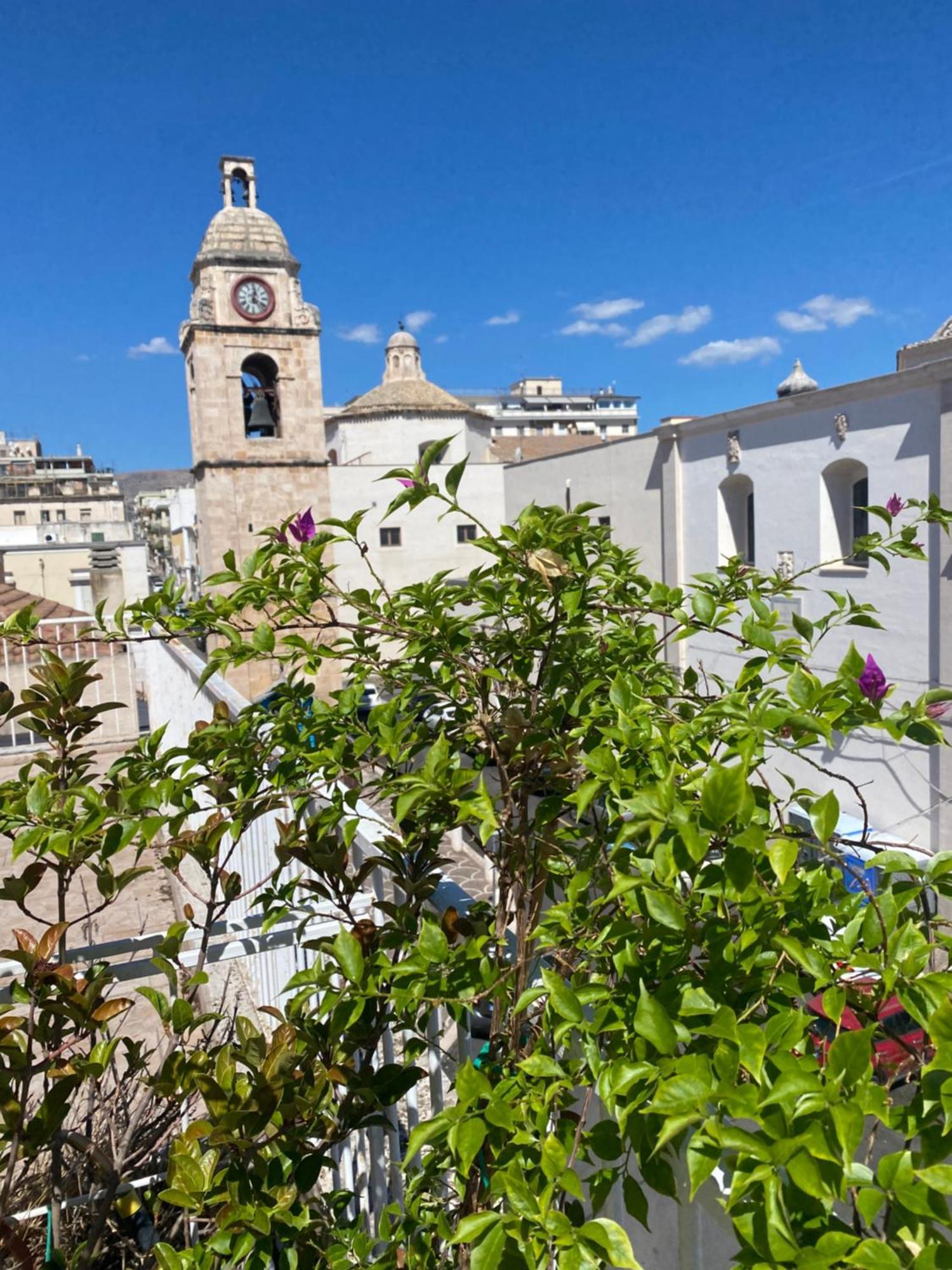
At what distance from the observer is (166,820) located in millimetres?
1265

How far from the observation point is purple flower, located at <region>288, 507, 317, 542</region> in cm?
159

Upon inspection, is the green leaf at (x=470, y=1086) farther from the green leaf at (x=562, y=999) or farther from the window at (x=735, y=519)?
the window at (x=735, y=519)

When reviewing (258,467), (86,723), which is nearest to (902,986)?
(86,723)

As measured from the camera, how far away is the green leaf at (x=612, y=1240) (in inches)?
29.3

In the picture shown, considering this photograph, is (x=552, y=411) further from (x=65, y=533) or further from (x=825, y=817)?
(x=825, y=817)

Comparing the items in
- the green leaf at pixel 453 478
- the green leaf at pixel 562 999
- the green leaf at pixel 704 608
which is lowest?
the green leaf at pixel 562 999

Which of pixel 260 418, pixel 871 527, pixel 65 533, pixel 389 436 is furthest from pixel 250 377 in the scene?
pixel 65 533

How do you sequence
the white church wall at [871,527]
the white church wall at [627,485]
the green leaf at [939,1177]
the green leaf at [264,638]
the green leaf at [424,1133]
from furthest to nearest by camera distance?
the white church wall at [627,485] → the white church wall at [871,527] → the green leaf at [264,638] → the green leaf at [424,1133] → the green leaf at [939,1177]

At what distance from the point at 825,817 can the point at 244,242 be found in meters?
24.0

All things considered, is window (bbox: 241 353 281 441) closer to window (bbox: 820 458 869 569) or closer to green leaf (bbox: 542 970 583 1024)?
window (bbox: 820 458 869 569)

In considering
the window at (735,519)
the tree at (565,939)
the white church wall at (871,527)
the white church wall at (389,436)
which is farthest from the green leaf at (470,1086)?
the white church wall at (389,436)

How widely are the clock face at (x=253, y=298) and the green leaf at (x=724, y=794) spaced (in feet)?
75.2

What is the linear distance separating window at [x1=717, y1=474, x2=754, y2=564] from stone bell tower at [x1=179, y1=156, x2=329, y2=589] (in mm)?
9947

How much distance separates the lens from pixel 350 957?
119 centimetres
